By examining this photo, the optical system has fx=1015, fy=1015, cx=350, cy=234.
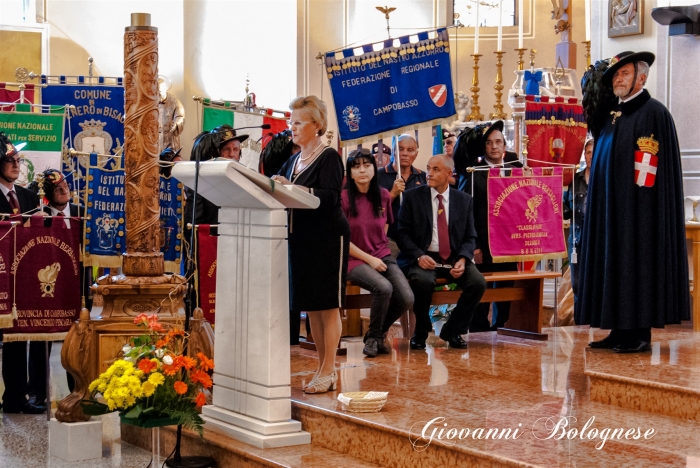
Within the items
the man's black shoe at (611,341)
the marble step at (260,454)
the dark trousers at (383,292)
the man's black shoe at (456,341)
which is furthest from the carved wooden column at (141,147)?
the man's black shoe at (611,341)

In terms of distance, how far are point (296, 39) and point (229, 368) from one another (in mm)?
7719

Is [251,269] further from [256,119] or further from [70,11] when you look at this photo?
[70,11]

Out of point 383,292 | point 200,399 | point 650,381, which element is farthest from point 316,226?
point 650,381

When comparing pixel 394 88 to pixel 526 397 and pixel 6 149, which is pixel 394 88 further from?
pixel 526 397

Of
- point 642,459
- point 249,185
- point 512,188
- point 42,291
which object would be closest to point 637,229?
point 512,188

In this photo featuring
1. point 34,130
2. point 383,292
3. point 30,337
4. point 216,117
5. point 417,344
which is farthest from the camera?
point 216,117

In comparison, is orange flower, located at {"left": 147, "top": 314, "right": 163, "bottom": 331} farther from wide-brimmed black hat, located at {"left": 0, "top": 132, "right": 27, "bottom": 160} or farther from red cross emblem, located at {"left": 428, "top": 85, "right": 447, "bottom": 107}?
red cross emblem, located at {"left": 428, "top": 85, "right": 447, "bottom": 107}

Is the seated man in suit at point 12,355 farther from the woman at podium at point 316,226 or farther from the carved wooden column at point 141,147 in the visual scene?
the woman at podium at point 316,226

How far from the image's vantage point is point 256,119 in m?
9.42

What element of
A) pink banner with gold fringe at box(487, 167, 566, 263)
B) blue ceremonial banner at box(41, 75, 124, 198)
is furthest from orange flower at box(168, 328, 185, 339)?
blue ceremonial banner at box(41, 75, 124, 198)

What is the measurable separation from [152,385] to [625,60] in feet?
9.37

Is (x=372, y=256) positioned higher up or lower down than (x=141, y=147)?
lower down

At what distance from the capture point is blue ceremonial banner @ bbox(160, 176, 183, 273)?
5.89 meters

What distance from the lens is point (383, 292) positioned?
5781mm
